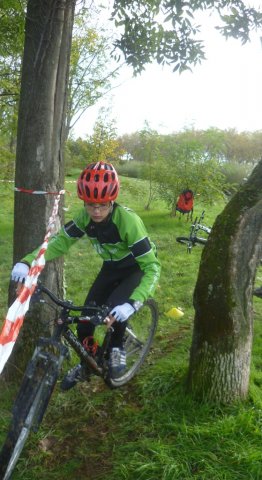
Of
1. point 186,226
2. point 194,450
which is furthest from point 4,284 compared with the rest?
point 186,226

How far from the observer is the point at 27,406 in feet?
9.52

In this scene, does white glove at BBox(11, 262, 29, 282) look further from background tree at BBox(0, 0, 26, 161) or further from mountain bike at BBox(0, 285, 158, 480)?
background tree at BBox(0, 0, 26, 161)

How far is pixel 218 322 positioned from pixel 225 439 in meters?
0.89

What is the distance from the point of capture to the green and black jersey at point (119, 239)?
3557 millimetres

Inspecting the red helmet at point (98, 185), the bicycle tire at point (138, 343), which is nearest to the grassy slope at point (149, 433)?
the bicycle tire at point (138, 343)

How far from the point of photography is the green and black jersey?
11.7 ft

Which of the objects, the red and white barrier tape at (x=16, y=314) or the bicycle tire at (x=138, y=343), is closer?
the red and white barrier tape at (x=16, y=314)

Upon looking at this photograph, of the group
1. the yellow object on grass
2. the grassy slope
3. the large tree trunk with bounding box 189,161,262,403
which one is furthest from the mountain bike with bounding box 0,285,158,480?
the yellow object on grass

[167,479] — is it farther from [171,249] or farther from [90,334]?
[171,249]

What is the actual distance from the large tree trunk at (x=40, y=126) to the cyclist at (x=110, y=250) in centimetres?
56

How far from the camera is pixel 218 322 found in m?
3.46

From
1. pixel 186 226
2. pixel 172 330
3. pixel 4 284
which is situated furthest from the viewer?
pixel 186 226

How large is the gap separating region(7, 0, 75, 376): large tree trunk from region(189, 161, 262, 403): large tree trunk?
5.62 feet

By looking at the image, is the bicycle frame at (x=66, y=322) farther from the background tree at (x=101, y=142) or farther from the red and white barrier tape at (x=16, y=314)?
the background tree at (x=101, y=142)
